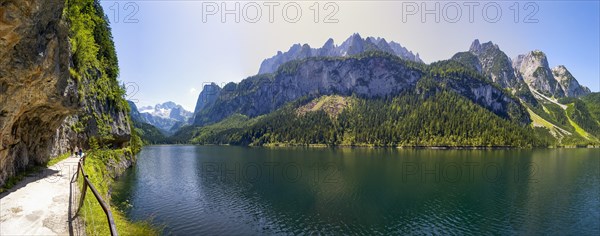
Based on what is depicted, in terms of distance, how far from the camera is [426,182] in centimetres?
7575

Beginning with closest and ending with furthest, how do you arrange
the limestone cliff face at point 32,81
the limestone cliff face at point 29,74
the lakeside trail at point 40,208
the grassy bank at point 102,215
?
the limestone cliff face at point 29,74 < the limestone cliff face at point 32,81 < the lakeside trail at point 40,208 < the grassy bank at point 102,215

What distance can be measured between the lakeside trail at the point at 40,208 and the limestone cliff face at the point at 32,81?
2471 mm

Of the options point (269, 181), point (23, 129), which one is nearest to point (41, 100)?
point (23, 129)

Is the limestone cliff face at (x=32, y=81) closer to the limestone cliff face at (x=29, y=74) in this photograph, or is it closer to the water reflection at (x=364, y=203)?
the limestone cliff face at (x=29, y=74)

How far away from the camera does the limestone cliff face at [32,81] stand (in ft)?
52.4

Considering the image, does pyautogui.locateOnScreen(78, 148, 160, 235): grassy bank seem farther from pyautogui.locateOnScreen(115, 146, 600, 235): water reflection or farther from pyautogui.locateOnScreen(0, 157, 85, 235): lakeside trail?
pyautogui.locateOnScreen(115, 146, 600, 235): water reflection

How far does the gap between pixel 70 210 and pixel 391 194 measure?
5436 centimetres

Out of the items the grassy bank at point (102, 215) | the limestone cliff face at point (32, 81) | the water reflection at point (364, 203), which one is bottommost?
the water reflection at point (364, 203)

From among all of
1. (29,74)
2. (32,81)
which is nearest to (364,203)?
(32,81)

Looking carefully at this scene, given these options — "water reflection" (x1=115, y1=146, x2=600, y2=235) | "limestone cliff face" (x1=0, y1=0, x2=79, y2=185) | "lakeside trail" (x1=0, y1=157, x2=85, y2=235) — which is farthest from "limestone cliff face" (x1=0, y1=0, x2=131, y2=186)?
"water reflection" (x1=115, y1=146, x2=600, y2=235)

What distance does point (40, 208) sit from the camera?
20797 mm

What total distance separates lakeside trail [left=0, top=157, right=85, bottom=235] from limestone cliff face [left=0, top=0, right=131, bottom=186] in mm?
2471

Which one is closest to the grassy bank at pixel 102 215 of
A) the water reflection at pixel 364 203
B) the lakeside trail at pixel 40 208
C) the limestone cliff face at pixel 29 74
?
the lakeside trail at pixel 40 208

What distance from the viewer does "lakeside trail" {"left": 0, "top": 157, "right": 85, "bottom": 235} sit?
17578mm
